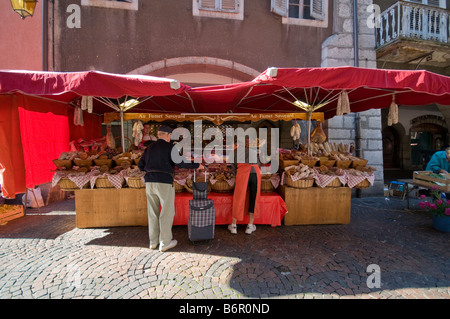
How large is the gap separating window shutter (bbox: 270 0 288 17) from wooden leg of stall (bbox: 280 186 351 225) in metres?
6.47

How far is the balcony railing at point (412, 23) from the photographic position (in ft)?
23.8

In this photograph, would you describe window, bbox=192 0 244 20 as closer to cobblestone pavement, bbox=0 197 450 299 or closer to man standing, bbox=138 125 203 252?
man standing, bbox=138 125 203 252

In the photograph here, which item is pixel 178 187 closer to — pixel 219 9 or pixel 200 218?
pixel 200 218

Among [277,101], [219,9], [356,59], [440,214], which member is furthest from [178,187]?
[356,59]

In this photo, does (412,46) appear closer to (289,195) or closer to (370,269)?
(289,195)

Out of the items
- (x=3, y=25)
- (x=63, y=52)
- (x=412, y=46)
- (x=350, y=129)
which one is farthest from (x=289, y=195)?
(x=3, y=25)

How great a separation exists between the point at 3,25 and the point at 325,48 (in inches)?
433

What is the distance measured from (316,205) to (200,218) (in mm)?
2596

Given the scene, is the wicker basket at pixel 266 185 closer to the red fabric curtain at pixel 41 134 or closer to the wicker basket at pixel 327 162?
the wicker basket at pixel 327 162

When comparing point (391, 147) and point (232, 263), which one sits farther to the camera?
point (391, 147)

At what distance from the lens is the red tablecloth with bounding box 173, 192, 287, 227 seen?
15.1 feet

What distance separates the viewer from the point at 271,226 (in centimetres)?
479

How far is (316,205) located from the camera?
4898mm

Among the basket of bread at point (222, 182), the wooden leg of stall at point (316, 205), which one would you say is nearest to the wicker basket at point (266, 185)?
the wooden leg of stall at point (316, 205)
